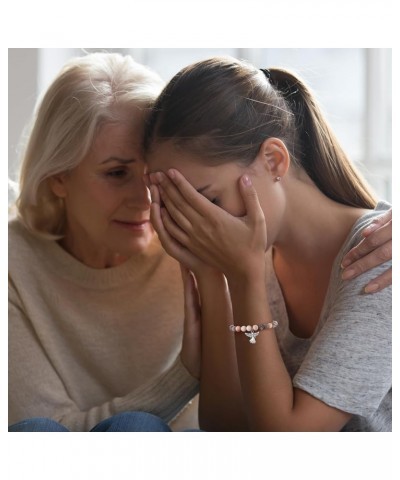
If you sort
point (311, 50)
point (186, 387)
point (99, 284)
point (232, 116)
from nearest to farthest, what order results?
1. point (232, 116)
2. point (186, 387)
3. point (99, 284)
4. point (311, 50)

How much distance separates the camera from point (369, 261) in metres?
1.04

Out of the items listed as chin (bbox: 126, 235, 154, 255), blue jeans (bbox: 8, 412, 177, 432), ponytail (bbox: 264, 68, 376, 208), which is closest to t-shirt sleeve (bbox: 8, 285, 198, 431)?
blue jeans (bbox: 8, 412, 177, 432)

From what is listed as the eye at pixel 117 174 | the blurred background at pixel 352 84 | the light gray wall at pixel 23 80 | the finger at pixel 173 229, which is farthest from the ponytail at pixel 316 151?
the blurred background at pixel 352 84

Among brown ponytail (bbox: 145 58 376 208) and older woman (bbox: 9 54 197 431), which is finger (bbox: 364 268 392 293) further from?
older woman (bbox: 9 54 197 431)

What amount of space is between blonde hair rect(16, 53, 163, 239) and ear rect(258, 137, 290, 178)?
0.31 meters

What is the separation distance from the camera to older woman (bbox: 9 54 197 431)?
4.46ft

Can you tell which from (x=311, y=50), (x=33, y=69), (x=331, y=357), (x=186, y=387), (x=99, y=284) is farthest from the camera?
(x=311, y=50)

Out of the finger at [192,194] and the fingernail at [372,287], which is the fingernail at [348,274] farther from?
the finger at [192,194]
